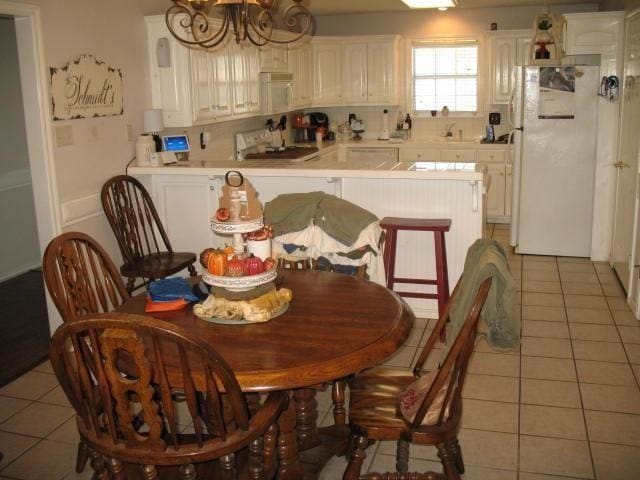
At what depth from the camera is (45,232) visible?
4047 millimetres

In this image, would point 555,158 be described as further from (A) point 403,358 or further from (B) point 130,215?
(B) point 130,215

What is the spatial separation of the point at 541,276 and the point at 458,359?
351 centimetres

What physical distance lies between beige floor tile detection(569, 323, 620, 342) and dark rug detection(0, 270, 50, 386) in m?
3.24

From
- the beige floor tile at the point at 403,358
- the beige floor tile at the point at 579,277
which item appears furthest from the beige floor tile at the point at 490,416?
the beige floor tile at the point at 579,277

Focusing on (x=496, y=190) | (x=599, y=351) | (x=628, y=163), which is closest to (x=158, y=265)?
(x=599, y=351)

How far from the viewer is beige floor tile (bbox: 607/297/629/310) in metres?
4.61

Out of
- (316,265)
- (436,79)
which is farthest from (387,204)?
(436,79)

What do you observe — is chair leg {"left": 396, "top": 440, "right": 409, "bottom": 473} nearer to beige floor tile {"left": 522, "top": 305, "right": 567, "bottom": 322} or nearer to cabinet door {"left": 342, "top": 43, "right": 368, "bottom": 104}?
beige floor tile {"left": 522, "top": 305, "right": 567, "bottom": 322}

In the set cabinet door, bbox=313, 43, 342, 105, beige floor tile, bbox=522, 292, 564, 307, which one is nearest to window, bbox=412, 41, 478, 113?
cabinet door, bbox=313, 43, 342, 105

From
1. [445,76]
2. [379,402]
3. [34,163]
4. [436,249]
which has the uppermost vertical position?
[445,76]

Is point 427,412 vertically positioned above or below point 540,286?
above

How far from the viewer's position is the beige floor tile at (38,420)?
3146mm

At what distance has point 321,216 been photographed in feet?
10.2

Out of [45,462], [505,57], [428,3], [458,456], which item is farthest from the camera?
[505,57]
